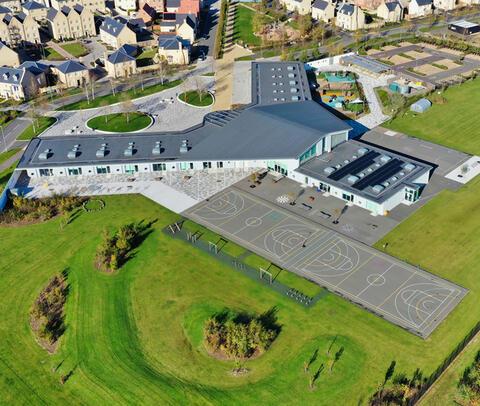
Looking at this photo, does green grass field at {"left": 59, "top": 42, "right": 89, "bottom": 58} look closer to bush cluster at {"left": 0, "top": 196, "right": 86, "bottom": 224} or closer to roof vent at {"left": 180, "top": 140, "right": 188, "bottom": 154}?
roof vent at {"left": 180, "top": 140, "right": 188, "bottom": 154}

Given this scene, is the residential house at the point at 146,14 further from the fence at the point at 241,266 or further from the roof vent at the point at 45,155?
the fence at the point at 241,266

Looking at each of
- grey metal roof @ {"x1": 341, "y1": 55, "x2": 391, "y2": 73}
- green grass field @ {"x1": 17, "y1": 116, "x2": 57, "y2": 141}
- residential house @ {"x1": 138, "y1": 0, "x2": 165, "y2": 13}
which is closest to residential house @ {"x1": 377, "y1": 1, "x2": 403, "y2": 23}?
grey metal roof @ {"x1": 341, "y1": 55, "x2": 391, "y2": 73}

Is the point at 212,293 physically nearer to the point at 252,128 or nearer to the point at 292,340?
the point at 292,340

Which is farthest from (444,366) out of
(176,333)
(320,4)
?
(320,4)

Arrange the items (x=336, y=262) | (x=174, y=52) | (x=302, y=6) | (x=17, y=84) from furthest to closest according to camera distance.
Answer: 1. (x=302, y=6)
2. (x=174, y=52)
3. (x=17, y=84)
4. (x=336, y=262)

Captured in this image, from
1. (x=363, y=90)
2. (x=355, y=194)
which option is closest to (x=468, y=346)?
(x=355, y=194)

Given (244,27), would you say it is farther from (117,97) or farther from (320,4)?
(117,97)

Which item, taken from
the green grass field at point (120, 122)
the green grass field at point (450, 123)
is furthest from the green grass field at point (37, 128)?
the green grass field at point (450, 123)
